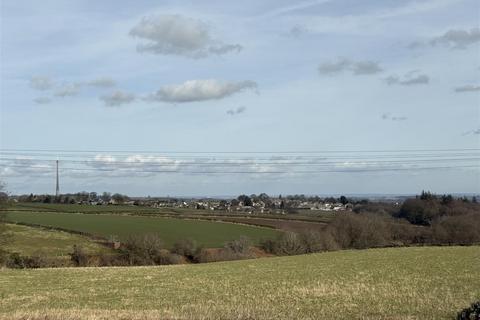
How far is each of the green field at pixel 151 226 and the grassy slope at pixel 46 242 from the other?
3.65 meters

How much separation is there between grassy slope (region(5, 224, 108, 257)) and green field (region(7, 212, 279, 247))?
3650 mm

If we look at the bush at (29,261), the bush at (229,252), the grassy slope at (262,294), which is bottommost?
the bush at (229,252)

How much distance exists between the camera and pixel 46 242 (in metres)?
70.6

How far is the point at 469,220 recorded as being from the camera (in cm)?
7975

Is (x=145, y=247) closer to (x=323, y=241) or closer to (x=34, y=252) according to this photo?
(x=34, y=252)

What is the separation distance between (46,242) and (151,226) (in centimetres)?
1970

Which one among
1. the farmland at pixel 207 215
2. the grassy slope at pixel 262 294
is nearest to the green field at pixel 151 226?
the farmland at pixel 207 215

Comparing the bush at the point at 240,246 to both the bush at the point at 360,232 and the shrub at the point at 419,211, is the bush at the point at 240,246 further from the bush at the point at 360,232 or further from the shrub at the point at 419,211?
the shrub at the point at 419,211

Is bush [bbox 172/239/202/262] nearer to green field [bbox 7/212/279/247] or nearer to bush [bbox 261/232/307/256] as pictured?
green field [bbox 7/212/279/247]

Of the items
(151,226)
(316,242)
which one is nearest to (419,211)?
(316,242)

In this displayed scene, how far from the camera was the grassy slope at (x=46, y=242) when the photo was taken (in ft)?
201

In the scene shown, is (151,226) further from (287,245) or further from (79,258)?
(79,258)

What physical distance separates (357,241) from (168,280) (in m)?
56.8

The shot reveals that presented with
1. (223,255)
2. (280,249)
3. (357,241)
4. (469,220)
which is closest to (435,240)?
(469,220)
